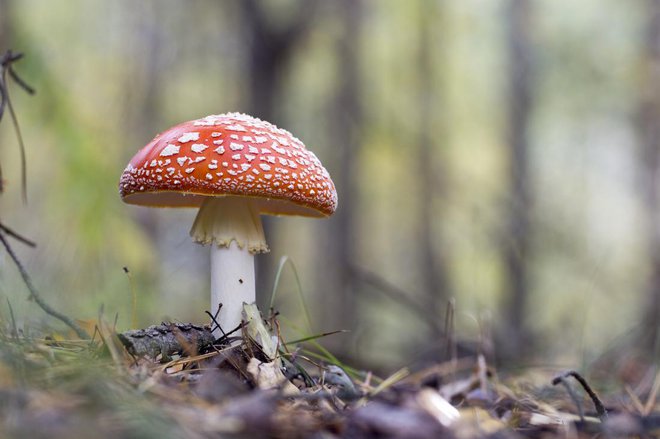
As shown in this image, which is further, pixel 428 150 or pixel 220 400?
pixel 428 150

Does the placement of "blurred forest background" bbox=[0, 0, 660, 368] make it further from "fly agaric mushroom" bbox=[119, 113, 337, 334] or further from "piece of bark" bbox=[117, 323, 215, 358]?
"fly agaric mushroom" bbox=[119, 113, 337, 334]

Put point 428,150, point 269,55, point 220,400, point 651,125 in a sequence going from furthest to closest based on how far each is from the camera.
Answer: point 428,150 → point 651,125 → point 269,55 → point 220,400

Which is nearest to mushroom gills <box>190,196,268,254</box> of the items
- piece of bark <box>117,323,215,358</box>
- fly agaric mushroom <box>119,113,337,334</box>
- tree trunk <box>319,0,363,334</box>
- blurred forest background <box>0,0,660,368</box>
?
fly agaric mushroom <box>119,113,337,334</box>

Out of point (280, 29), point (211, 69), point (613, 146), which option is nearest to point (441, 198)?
point (613, 146)

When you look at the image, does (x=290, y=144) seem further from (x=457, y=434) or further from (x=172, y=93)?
(x=172, y=93)

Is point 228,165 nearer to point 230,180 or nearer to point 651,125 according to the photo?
point 230,180

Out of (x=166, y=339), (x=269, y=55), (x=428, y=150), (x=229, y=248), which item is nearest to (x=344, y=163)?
(x=428, y=150)
